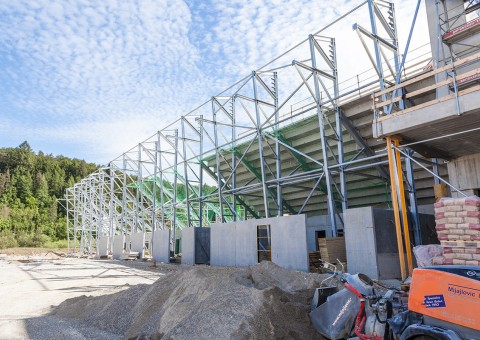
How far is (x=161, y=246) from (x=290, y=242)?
13.0 metres

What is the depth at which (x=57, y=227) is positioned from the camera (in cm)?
6062

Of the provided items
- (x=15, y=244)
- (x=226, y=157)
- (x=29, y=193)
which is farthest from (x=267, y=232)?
(x=29, y=193)

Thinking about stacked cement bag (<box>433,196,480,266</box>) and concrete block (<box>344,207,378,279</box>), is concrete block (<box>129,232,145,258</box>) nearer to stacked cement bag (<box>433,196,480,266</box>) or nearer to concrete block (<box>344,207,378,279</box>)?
concrete block (<box>344,207,378,279</box>)

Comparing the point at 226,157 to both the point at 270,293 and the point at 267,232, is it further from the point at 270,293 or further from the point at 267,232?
the point at 270,293

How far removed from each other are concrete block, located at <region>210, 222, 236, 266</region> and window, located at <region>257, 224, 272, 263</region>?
5.84 ft

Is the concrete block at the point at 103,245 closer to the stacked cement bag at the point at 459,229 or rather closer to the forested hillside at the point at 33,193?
the forested hillside at the point at 33,193

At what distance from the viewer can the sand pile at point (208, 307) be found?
→ 563cm

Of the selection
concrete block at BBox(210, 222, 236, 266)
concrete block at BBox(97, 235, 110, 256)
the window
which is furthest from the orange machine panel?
concrete block at BBox(97, 235, 110, 256)

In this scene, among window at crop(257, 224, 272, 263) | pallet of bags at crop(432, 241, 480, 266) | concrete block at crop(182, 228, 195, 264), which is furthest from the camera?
concrete block at crop(182, 228, 195, 264)

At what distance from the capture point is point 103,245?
37.6 m

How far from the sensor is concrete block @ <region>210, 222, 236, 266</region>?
17891mm

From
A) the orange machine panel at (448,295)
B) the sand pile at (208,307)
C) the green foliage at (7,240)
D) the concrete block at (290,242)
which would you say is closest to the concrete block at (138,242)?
the concrete block at (290,242)

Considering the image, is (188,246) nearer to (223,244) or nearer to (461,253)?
(223,244)

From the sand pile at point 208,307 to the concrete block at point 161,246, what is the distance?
14011 millimetres
